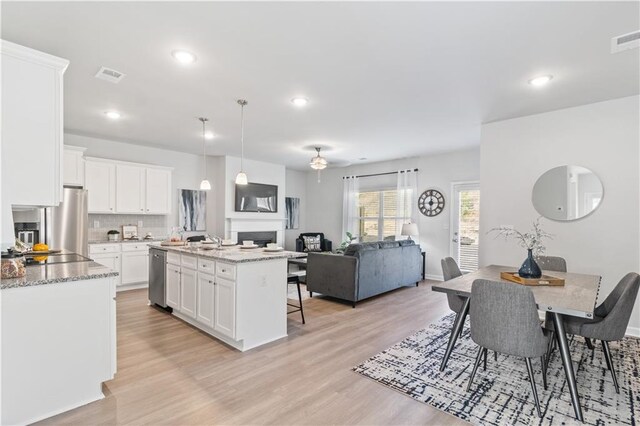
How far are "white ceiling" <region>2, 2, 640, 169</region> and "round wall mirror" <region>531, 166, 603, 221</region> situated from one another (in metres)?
0.83

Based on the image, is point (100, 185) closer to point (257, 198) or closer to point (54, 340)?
point (257, 198)

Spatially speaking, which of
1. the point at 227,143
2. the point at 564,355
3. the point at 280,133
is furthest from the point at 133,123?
the point at 564,355

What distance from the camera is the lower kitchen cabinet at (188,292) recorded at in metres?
3.71

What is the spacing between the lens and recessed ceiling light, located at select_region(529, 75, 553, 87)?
10.1 ft

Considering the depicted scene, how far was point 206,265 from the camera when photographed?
352 centimetres

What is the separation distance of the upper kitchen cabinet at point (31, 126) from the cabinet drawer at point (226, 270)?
Answer: 1448 mm

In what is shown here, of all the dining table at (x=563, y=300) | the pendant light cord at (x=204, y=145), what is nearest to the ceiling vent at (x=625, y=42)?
the dining table at (x=563, y=300)

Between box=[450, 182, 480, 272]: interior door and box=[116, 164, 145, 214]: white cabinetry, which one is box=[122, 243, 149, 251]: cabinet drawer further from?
box=[450, 182, 480, 272]: interior door

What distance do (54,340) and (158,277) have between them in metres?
2.36

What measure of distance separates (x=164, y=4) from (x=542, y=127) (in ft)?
14.3

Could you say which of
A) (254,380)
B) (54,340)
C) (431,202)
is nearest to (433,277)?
(431,202)

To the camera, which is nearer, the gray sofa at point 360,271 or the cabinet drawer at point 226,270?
the cabinet drawer at point 226,270

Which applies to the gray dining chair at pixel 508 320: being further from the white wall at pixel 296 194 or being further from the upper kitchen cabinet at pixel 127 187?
the white wall at pixel 296 194

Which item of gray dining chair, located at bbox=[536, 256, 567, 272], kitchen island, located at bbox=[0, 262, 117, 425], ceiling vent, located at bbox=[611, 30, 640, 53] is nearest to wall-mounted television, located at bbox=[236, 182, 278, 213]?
kitchen island, located at bbox=[0, 262, 117, 425]
